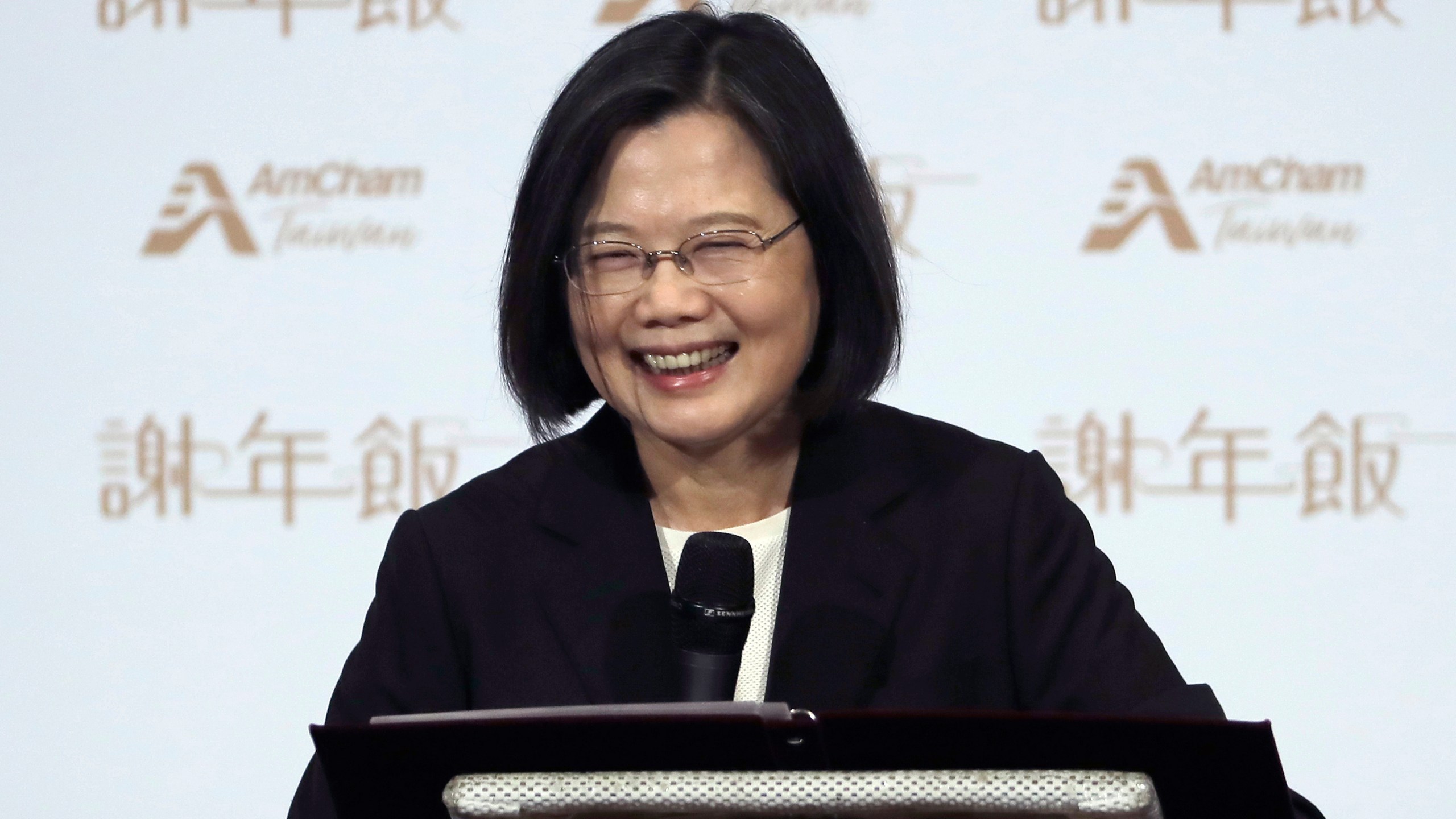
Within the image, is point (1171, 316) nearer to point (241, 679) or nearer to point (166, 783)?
point (241, 679)

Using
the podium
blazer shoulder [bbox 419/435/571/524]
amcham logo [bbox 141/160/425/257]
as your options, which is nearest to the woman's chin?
blazer shoulder [bbox 419/435/571/524]

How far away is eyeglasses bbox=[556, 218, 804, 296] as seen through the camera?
1463mm

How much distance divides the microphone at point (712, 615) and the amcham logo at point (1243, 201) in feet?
5.21

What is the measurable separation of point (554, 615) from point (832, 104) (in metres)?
0.62

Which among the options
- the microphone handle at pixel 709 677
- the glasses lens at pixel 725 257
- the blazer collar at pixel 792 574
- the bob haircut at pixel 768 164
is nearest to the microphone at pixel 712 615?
the microphone handle at pixel 709 677

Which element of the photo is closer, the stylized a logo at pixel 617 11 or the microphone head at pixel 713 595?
the microphone head at pixel 713 595

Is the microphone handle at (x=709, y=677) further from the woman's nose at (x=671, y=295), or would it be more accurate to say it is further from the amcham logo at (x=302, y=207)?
the amcham logo at (x=302, y=207)

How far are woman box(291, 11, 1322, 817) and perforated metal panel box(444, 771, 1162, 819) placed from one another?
0.56 m

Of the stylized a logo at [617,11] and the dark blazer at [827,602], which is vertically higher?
the stylized a logo at [617,11]

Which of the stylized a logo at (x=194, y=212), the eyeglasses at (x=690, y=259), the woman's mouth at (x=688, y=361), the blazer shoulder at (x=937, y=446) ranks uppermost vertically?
the stylized a logo at (x=194, y=212)

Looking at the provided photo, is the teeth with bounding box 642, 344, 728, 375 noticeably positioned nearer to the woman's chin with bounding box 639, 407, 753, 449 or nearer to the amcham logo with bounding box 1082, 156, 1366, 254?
the woman's chin with bounding box 639, 407, 753, 449

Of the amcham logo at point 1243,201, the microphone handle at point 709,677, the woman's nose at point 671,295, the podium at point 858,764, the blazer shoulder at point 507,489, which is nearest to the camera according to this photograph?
the podium at point 858,764

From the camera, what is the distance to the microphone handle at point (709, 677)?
1.15 m

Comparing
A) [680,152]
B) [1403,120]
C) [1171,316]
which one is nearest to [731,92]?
[680,152]
